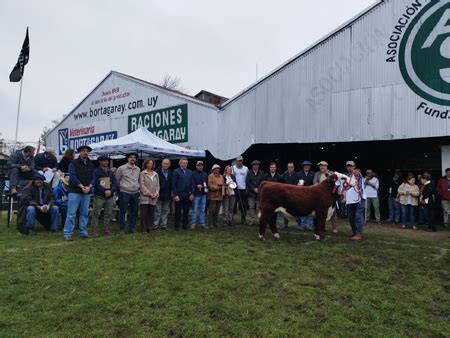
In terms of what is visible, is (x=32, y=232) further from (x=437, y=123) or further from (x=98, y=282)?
(x=437, y=123)

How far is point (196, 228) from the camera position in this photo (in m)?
9.68

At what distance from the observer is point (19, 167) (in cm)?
A: 927

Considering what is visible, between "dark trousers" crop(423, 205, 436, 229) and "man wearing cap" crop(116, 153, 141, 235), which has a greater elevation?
"man wearing cap" crop(116, 153, 141, 235)

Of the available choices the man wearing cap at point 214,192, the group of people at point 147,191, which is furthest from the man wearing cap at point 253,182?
the man wearing cap at point 214,192

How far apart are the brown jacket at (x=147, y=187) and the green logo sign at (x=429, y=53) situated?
9084 millimetres

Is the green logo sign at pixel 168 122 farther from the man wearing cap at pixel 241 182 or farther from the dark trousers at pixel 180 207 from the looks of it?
Answer: the dark trousers at pixel 180 207

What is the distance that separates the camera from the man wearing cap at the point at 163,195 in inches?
365

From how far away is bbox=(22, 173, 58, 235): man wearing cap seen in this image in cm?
869

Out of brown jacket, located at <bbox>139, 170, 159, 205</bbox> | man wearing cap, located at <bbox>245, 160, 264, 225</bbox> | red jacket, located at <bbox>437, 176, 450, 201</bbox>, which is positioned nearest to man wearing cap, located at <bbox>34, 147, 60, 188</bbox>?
brown jacket, located at <bbox>139, 170, 159, 205</bbox>

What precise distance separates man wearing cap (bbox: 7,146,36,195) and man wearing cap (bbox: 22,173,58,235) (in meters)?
0.48

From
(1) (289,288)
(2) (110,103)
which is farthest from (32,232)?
(2) (110,103)

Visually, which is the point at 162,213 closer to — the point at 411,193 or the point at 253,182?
the point at 253,182

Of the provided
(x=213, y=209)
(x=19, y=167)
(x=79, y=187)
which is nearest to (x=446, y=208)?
(x=213, y=209)

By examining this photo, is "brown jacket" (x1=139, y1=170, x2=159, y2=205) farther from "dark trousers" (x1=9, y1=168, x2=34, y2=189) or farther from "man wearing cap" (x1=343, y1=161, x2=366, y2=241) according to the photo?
"man wearing cap" (x1=343, y1=161, x2=366, y2=241)
